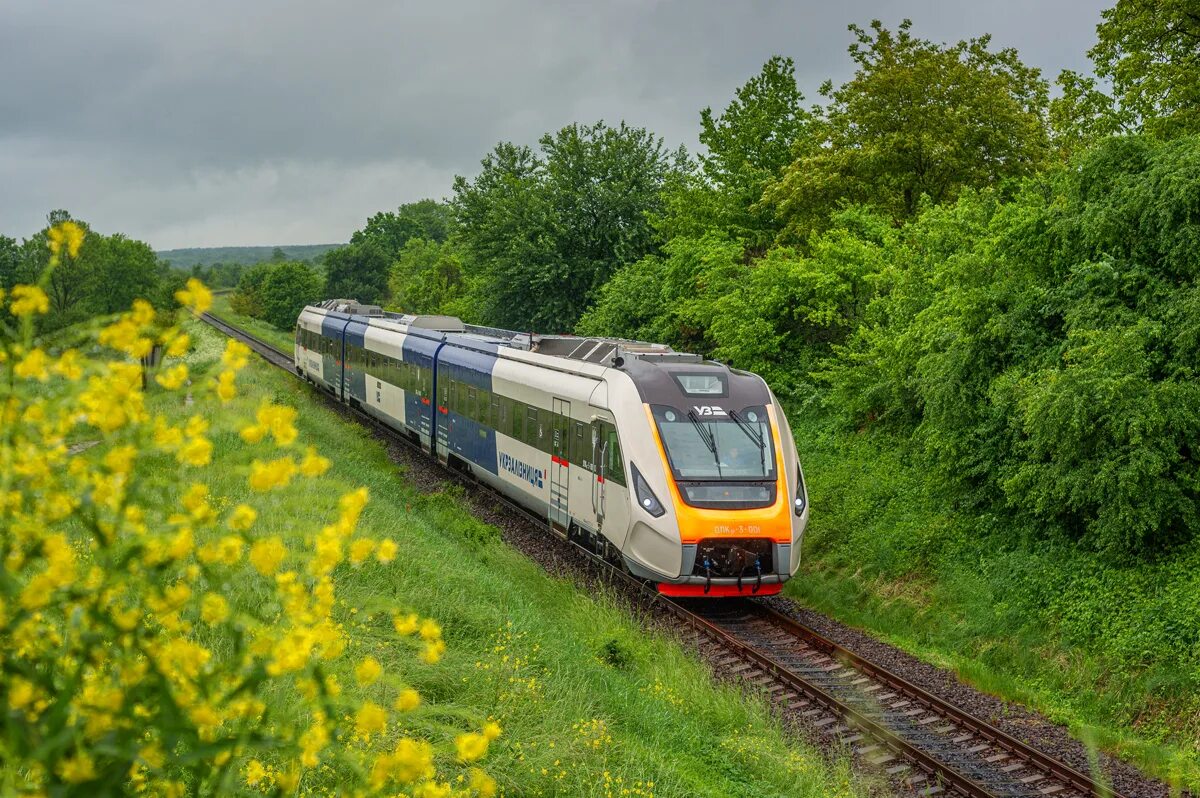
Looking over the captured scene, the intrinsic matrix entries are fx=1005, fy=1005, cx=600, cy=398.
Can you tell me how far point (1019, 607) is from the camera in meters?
13.8

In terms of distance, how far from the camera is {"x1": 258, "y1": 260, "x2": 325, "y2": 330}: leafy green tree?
8919cm

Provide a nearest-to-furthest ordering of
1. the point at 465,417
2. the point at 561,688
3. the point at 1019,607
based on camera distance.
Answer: the point at 561,688, the point at 1019,607, the point at 465,417

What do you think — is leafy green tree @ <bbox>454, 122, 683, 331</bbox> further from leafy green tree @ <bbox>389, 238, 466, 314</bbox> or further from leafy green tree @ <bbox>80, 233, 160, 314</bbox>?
leafy green tree @ <bbox>80, 233, 160, 314</bbox>

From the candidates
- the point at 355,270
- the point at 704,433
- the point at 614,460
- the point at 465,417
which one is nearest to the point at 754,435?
the point at 704,433

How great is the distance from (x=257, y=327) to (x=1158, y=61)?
73.6 metres

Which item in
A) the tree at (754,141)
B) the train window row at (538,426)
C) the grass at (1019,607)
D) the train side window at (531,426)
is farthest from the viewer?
the tree at (754,141)

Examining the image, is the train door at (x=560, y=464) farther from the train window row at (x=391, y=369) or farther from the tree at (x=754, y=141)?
the tree at (x=754, y=141)

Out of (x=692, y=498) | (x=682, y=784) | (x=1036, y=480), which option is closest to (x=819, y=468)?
(x=1036, y=480)

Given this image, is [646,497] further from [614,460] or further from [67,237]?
[67,237]

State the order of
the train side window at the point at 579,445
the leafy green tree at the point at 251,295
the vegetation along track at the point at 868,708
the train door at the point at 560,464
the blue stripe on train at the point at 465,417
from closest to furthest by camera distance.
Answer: the vegetation along track at the point at 868,708 → the train side window at the point at 579,445 → the train door at the point at 560,464 → the blue stripe on train at the point at 465,417 → the leafy green tree at the point at 251,295

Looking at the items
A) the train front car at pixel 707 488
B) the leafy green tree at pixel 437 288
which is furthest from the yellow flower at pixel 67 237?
the leafy green tree at pixel 437 288

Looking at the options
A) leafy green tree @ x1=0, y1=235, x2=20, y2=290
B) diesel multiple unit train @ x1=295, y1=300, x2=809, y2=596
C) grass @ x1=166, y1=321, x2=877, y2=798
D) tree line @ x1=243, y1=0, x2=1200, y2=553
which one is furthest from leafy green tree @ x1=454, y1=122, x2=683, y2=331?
leafy green tree @ x1=0, y1=235, x2=20, y2=290

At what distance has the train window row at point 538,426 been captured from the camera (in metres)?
14.6

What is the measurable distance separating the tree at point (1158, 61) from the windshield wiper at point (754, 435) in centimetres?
970
